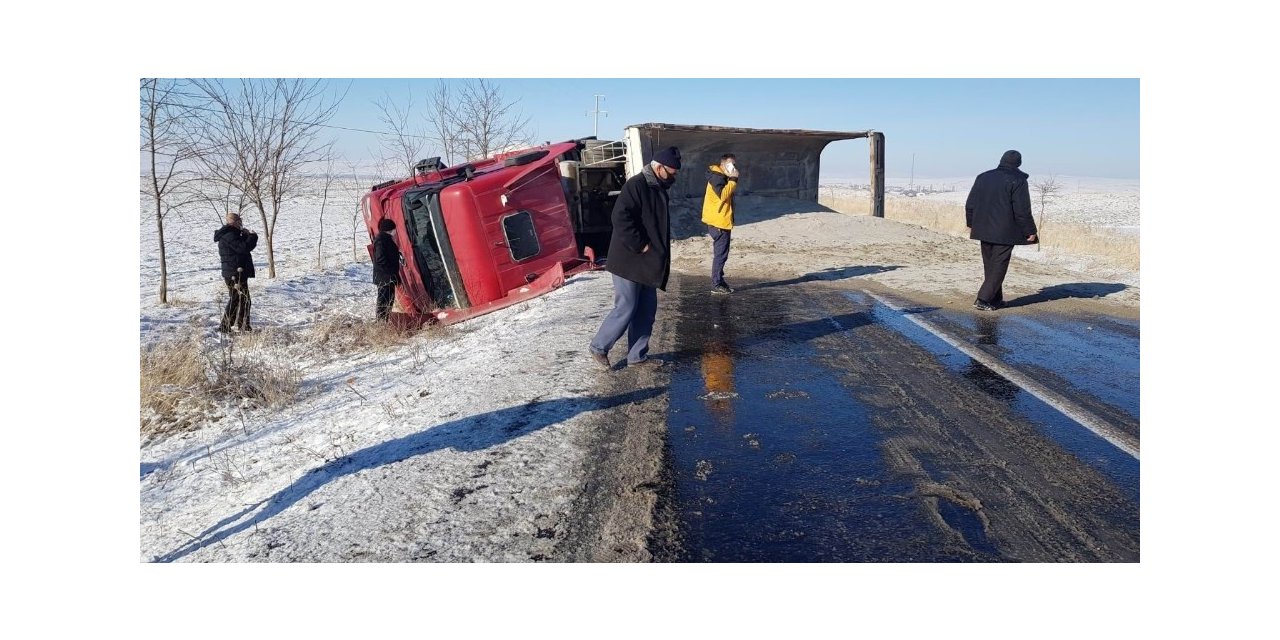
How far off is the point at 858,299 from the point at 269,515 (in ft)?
23.8

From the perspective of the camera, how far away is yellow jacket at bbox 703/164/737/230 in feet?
30.9

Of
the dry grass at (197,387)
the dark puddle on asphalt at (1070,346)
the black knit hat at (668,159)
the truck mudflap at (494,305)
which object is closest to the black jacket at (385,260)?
the truck mudflap at (494,305)

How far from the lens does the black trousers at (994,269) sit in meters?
8.13

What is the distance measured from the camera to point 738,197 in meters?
19.3

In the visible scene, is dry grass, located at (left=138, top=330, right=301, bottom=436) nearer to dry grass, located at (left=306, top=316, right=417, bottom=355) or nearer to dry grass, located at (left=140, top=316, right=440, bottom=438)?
dry grass, located at (left=140, top=316, right=440, bottom=438)

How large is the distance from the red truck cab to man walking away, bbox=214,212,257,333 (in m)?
1.97

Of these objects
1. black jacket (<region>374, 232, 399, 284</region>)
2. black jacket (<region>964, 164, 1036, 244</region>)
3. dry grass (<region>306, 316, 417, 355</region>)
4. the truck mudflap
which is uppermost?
black jacket (<region>964, 164, 1036, 244</region>)

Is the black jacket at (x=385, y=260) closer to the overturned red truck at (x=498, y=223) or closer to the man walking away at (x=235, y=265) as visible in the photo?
the overturned red truck at (x=498, y=223)

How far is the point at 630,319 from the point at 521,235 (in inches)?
199

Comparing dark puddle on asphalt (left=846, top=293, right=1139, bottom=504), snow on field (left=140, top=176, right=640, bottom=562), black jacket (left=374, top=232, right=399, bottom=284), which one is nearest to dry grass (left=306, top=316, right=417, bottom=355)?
snow on field (left=140, top=176, right=640, bottom=562)

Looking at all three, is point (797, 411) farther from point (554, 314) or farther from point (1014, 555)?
point (554, 314)

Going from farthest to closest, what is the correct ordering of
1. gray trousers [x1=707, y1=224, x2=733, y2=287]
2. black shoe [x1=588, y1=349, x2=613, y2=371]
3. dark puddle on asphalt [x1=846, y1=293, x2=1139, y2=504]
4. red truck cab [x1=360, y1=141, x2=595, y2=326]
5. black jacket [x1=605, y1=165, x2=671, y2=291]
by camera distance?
red truck cab [x1=360, y1=141, x2=595, y2=326] < gray trousers [x1=707, y1=224, x2=733, y2=287] < black shoe [x1=588, y1=349, x2=613, y2=371] < black jacket [x1=605, y1=165, x2=671, y2=291] < dark puddle on asphalt [x1=846, y1=293, x2=1139, y2=504]

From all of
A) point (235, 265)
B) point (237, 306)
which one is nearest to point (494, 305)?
point (235, 265)

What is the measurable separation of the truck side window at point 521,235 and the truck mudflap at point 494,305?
38 centimetres
